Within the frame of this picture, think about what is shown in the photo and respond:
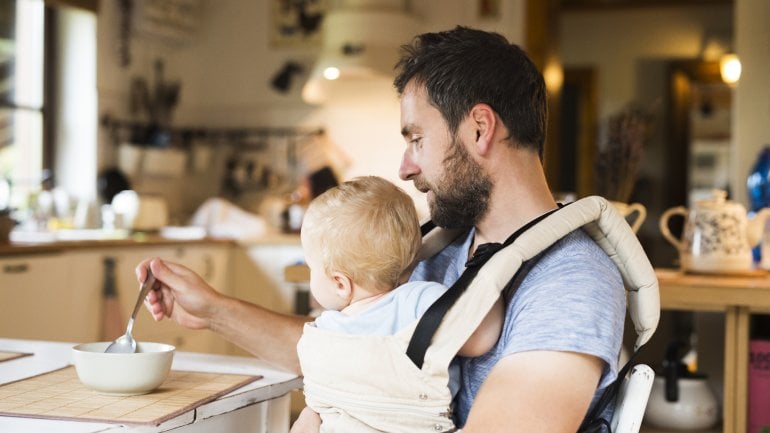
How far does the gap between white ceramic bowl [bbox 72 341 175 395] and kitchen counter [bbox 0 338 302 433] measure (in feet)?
0.29

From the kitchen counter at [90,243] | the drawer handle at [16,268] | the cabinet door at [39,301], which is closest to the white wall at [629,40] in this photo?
the kitchen counter at [90,243]

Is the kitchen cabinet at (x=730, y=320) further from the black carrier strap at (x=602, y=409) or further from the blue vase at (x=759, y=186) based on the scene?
the black carrier strap at (x=602, y=409)

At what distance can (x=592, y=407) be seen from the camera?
1.42 meters

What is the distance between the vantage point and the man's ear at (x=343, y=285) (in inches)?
58.1

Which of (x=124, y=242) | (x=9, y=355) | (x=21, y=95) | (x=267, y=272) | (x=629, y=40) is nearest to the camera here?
(x=9, y=355)

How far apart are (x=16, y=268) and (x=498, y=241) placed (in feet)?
8.97

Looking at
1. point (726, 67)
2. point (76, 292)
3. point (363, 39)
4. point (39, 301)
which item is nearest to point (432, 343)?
point (39, 301)

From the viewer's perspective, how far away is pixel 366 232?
144 cm

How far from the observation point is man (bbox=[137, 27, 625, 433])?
1288 mm

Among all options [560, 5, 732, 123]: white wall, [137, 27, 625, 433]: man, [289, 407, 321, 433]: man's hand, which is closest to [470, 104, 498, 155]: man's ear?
[137, 27, 625, 433]: man

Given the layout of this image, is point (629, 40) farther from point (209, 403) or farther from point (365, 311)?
point (209, 403)

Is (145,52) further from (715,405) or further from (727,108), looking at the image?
(727,108)

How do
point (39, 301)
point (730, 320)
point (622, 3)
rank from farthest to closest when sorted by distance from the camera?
point (622, 3), point (39, 301), point (730, 320)

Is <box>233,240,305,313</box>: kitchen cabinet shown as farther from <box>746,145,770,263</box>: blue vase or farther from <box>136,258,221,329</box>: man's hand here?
<box>136,258,221,329</box>: man's hand
